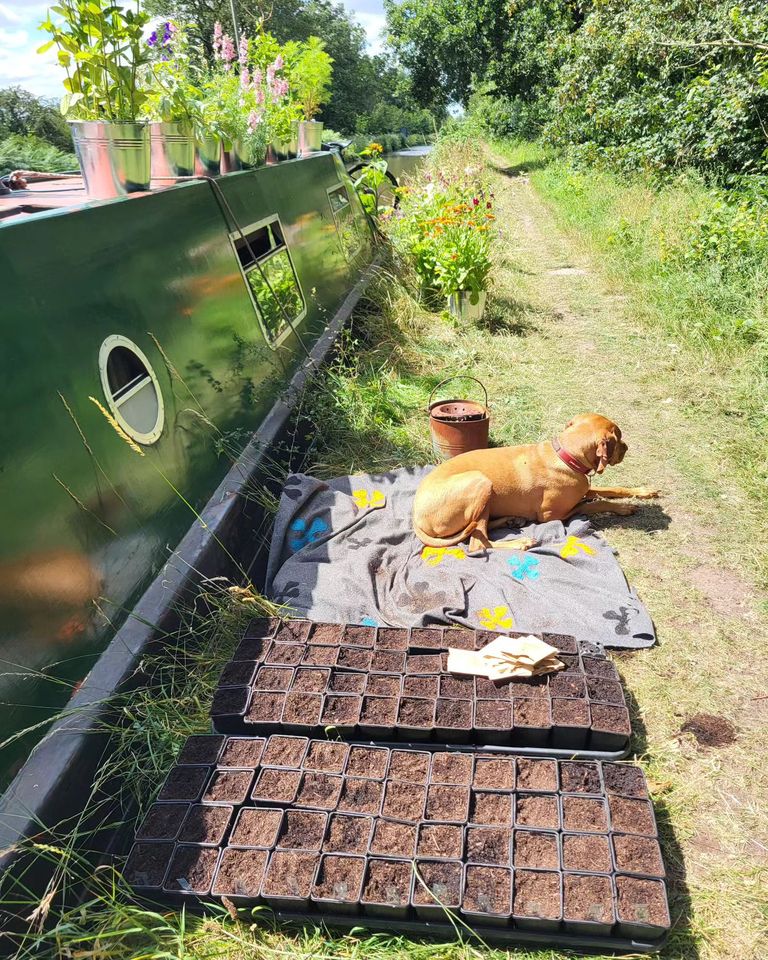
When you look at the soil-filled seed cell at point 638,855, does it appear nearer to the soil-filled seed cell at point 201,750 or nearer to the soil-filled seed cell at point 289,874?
the soil-filled seed cell at point 289,874

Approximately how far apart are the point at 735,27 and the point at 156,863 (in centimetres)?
1024

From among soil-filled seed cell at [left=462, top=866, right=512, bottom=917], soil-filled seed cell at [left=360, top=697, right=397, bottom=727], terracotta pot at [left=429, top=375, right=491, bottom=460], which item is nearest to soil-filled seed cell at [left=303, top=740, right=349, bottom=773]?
soil-filled seed cell at [left=360, top=697, right=397, bottom=727]

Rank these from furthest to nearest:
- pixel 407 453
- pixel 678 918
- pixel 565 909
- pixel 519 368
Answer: pixel 519 368 → pixel 407 453 → pixel 678 918 → pixel 565 909

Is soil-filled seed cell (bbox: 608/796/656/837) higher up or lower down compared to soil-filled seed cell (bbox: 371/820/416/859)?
higher up

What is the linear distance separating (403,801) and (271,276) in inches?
161

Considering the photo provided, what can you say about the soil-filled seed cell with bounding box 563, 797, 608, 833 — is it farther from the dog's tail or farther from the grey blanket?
the dog's tail

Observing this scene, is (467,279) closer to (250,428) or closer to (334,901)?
(250,428)

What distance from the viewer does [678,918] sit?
2125 mm

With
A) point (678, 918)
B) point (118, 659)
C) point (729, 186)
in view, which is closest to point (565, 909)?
point (678, 918)

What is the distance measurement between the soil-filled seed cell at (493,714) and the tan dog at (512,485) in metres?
1.35

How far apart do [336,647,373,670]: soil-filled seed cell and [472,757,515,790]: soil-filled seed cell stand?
0.65 metres

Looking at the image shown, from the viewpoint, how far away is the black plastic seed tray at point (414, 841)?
2.01m

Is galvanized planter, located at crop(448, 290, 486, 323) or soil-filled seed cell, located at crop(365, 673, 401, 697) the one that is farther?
galvanized planter, located at crop(448, 290, 486, 323)

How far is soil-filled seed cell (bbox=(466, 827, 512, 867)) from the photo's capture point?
2.13 m
